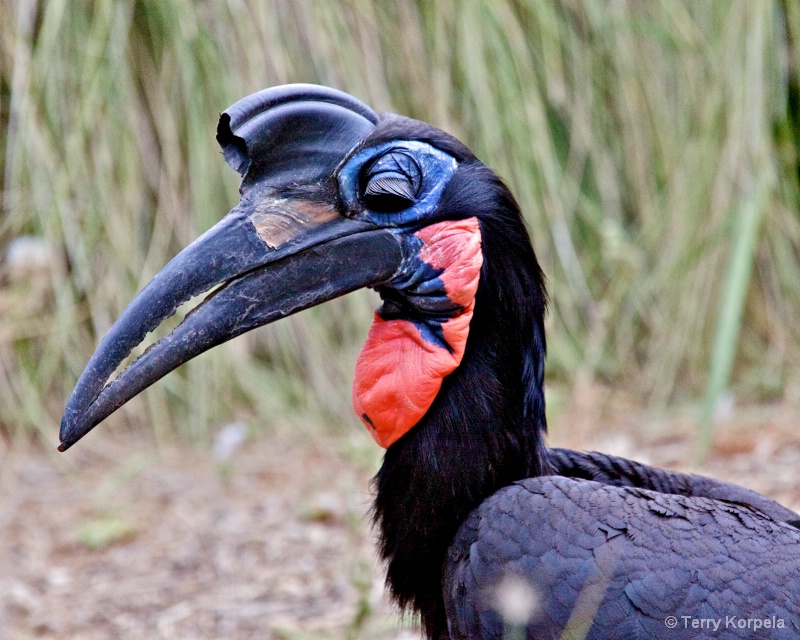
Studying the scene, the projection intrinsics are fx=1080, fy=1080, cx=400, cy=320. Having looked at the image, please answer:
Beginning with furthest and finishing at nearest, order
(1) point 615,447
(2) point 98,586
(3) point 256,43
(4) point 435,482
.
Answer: (3) point 256,43, (1) point 615,447, (2) point 98,586, (4) point 435,482

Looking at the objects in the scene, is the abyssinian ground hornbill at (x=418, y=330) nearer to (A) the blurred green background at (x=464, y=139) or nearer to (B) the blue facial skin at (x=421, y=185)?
(B) the blue facial skin at (x=421, y=185)

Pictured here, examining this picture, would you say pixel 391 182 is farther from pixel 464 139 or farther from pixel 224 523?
pixel 464 139

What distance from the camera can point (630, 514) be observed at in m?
2.26

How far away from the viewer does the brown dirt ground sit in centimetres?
Answer: 371

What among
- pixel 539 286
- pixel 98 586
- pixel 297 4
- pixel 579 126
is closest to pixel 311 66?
pixel 297 4

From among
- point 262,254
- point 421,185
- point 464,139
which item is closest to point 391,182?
point 421,185

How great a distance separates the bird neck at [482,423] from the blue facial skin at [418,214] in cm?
9

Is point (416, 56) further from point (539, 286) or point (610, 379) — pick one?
point (539, 286)

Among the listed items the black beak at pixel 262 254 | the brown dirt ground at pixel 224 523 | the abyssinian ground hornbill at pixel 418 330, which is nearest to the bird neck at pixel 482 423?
the abyssinian ground hornbill at pixel 418 330

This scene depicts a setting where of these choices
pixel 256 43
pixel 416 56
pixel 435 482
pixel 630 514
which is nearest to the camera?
pixel 630 514

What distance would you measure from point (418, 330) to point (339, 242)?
0.28 meters

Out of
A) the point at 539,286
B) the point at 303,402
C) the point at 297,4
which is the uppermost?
the point at 297,4

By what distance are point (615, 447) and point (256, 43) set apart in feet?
7.92

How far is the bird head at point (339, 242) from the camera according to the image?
241 centimetres
